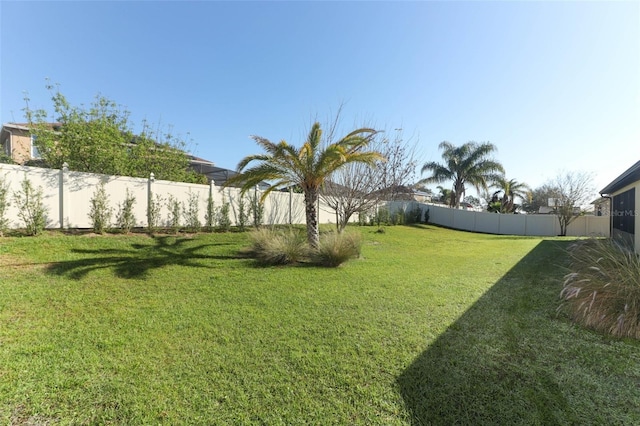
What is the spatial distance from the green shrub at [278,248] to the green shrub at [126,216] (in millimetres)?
4112

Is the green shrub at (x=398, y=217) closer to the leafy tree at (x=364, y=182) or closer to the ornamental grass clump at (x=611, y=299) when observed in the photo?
the leafy tree at (x=364, y=182)

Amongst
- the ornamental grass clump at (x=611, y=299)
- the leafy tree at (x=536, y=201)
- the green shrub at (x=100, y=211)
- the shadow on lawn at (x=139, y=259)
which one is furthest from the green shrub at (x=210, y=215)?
the leafy tree at (x=536, y=201)

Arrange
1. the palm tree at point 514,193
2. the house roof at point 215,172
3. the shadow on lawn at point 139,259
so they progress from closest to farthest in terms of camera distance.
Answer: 1. the shadow on lawn at point 139,259
2. the house roof at point 215,172
3. the palm tree at point 514,193

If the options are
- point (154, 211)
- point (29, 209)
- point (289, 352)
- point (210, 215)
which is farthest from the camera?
point (210, 215)

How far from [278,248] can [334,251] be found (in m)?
1.58

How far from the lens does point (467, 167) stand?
24688mm

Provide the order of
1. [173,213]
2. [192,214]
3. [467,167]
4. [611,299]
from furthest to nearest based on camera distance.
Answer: [467,167] → [192,214] → [173,213] → [611,299]

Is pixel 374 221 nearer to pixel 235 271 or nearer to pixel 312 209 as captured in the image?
pixel 312 209

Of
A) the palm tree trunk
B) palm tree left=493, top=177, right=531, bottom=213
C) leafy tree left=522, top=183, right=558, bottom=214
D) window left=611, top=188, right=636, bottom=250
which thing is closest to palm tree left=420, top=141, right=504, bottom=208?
palm tree left=493, top=177, right=531, bottom=213

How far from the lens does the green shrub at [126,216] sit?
29.0 ft

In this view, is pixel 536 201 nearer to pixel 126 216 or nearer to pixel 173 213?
pixel 173 213

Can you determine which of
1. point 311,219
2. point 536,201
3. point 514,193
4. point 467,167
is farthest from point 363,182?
point 536,201

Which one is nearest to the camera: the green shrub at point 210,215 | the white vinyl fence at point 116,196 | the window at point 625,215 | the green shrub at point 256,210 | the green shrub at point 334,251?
the white vinyl fence at point 116,196

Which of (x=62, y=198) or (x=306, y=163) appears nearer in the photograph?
(x=62, y=198)
